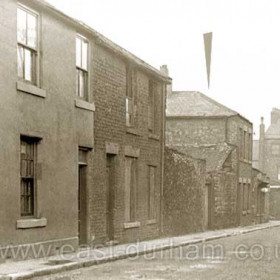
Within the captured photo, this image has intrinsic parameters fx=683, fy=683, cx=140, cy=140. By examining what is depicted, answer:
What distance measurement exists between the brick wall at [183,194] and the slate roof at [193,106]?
30.6ft

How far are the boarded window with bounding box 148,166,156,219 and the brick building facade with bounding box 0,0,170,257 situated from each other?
345mm

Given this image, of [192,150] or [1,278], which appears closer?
[1,278]

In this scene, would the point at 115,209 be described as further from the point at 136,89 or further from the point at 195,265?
the point at 195,265

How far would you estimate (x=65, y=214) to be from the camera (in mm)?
16297

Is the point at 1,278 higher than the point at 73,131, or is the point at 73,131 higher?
the point at 73,131

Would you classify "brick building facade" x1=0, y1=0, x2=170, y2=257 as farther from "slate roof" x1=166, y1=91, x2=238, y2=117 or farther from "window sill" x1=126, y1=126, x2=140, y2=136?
"slate roof" x1=166, y1=91, x2=238, y2=117

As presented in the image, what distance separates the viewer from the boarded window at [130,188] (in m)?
20.8

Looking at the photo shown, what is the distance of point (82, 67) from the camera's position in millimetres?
17453

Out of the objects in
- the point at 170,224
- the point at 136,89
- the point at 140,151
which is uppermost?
the point at 136,89

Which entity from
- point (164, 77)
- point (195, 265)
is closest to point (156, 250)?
point (195, 265)

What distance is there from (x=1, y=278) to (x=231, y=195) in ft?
83.2

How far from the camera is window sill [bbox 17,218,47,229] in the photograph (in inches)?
552

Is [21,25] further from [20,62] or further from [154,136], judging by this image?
[154,136]

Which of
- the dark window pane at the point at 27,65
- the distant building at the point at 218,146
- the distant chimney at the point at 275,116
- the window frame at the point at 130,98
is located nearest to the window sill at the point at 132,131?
the window frame at the point at 130,98
